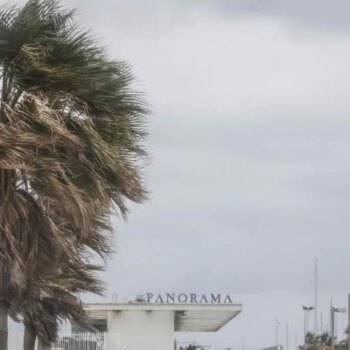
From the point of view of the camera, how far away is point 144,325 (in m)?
50.1

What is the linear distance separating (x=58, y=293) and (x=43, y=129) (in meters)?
9.19

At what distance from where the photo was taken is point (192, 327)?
6519cm

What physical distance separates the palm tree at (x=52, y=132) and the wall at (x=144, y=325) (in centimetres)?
3780

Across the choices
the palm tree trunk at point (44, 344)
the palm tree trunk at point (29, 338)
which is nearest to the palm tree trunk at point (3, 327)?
the palm tree trunk at point (29, 338)

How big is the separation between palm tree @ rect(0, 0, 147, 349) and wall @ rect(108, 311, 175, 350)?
124ft

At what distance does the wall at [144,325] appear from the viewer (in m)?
49.4

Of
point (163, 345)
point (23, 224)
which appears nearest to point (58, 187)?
point (23, 224)

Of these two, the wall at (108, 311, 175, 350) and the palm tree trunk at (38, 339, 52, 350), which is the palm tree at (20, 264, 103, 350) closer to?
the palm tree trunk at (38, 339, 52, 350)

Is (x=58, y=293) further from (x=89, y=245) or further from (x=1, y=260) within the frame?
(x=1, y=260)

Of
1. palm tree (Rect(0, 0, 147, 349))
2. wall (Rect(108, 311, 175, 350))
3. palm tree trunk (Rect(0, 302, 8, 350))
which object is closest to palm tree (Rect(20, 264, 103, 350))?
palm tree trunk (Rect(0, 302, 8, 350))

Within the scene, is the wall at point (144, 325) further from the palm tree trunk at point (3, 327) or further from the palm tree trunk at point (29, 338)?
the palm tree trunk at point (3, 327)

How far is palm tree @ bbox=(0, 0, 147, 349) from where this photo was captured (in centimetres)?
1113

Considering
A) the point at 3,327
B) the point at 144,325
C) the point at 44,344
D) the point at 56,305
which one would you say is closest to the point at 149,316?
the point at 144,325

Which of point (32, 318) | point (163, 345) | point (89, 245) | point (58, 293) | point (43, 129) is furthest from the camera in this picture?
point (163, 345)
